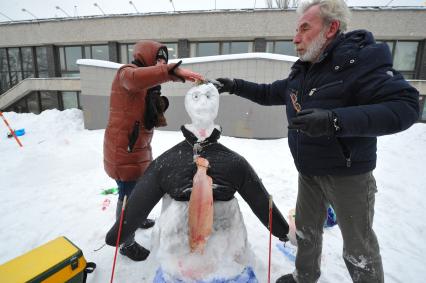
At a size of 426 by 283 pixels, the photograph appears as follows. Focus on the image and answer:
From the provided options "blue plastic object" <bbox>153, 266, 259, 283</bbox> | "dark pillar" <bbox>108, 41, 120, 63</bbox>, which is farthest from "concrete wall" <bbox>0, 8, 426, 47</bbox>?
"blue plastic object" <bbox>153, 266, 259, 283</bbox>

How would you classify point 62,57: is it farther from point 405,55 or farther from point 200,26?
point 405,55

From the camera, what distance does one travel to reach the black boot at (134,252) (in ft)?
7.53

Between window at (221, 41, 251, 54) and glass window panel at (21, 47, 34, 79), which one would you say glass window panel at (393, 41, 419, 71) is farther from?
glass window panel at (21, 47, 34, 79)

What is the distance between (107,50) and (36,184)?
34.3ft

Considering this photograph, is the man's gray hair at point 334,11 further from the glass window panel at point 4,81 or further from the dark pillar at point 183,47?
the glass window panel at point 4,81

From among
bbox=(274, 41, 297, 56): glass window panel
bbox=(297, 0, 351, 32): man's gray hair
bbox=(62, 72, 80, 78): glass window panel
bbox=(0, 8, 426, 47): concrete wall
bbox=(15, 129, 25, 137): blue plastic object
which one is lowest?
bbox=(15, 129, 25, 137): blue plastic object

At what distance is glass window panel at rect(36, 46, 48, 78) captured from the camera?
43.8 feet

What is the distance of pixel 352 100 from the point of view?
140cm

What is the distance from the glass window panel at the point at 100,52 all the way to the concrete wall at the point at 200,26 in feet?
1.64

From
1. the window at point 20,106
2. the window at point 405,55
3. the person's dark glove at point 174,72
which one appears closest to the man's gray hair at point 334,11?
the person's dark glove at point 174,72

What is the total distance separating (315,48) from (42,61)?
54.7 feet

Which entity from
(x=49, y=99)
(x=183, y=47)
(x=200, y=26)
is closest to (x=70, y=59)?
(x=49, y=99)

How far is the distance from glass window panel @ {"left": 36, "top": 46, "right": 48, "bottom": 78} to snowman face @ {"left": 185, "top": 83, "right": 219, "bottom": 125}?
15.8 meters

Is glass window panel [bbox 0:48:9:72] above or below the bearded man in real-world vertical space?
above
